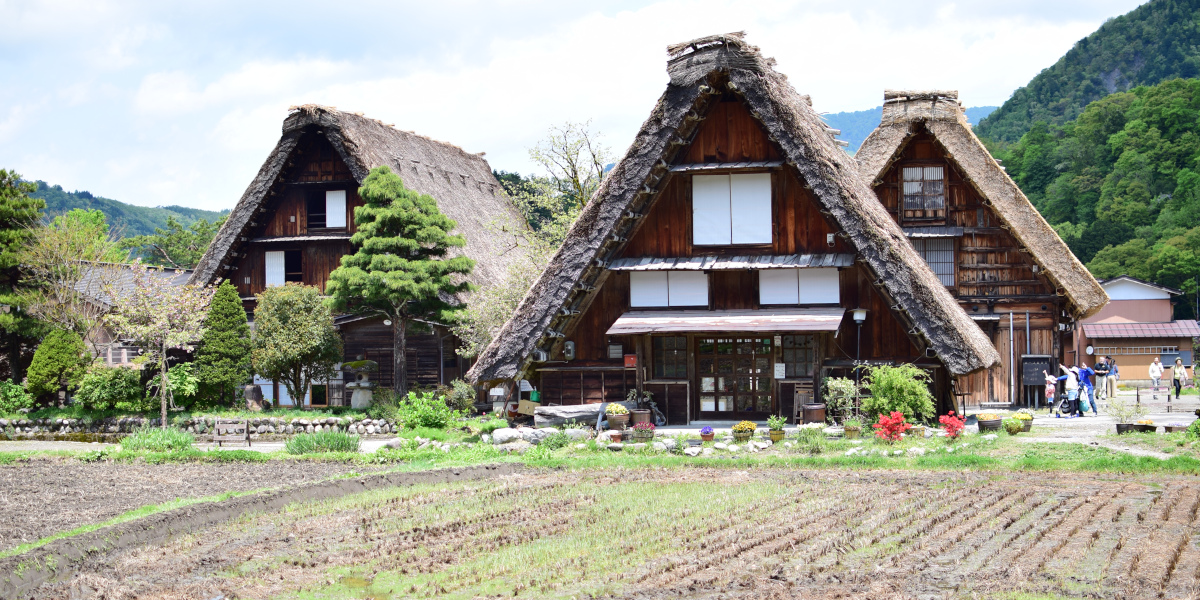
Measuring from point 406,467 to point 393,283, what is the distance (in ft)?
30.1

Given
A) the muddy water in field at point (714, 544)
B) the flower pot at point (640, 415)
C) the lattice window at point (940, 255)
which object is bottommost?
the muddy water in field at point (714, 544)

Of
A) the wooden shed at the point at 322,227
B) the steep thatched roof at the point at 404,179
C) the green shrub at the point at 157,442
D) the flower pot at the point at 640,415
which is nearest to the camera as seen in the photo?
the flower pot at the point at 640,415

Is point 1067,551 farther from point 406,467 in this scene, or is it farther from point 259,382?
point 259,382

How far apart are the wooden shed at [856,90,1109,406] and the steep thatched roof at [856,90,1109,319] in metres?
0.03

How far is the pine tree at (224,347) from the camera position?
93.0 feet

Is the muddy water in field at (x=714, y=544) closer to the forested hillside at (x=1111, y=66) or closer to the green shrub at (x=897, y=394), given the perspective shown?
the green shrub at (x=897, y=394)

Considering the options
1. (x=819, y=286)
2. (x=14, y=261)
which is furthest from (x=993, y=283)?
(x=14, y=261)

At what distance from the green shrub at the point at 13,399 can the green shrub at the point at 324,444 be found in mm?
13331

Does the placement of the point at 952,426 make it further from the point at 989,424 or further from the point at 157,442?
the point at 157,442

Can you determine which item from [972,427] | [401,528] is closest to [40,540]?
[401,528]

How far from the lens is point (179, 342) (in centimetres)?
2742

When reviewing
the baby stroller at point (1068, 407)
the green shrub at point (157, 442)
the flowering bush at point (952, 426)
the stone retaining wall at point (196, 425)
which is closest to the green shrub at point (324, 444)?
the green shrub at point (157, 442)

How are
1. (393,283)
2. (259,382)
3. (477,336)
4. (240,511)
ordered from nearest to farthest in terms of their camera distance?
(240,511) < (393,283) < (477,336) < (259,382)

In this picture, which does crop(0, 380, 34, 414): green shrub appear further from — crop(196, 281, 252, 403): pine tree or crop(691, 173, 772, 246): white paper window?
crop(691, 173, 772, 246): white paper window
